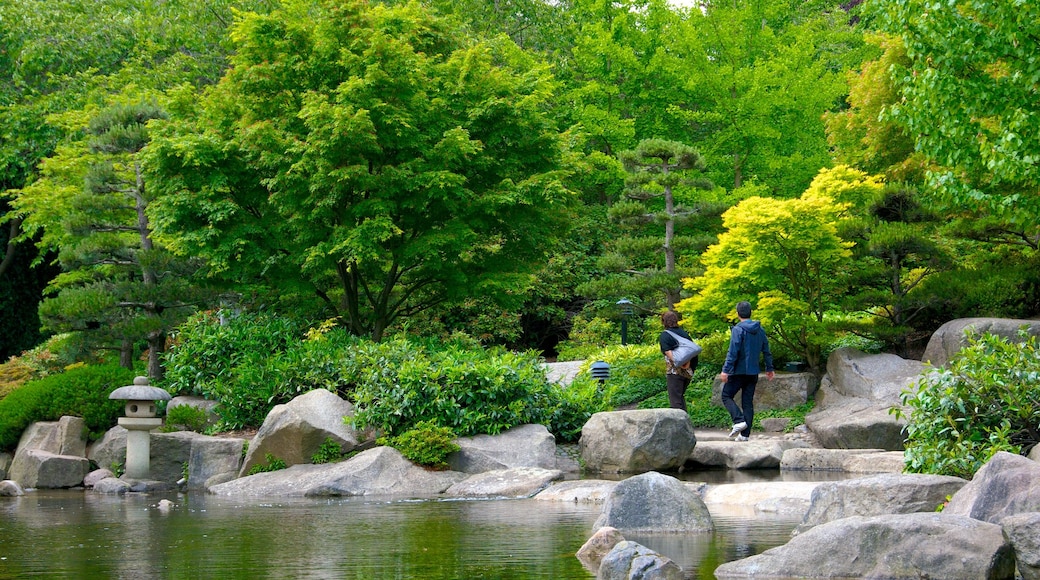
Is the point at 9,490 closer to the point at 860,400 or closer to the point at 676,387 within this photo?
the point at 676,387

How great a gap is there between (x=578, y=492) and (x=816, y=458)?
377cm

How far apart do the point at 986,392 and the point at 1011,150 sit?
4169 mm

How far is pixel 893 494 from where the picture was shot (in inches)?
272

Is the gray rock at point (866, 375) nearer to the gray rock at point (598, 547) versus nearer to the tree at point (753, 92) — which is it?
the gray rock at point (598, 547)

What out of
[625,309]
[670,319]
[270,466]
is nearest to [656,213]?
[625,309]

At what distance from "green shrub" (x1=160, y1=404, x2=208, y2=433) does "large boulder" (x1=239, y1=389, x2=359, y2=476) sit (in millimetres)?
2162

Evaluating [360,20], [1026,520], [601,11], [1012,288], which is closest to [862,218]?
[1012,288]

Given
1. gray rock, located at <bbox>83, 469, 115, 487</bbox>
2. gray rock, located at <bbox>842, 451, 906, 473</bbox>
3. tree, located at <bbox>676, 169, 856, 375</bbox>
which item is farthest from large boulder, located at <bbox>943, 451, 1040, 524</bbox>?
gray rock, located at <bbox>83, 469, 115, 487</bbox>

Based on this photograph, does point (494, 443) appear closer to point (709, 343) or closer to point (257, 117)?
point (709, 343)

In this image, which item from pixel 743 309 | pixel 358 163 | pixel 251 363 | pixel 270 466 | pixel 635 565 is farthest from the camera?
pixel 358 163

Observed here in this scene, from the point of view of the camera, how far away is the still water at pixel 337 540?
19.7ft

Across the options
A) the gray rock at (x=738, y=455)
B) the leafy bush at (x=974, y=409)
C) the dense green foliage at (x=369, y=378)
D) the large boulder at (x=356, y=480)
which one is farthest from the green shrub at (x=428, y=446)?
the leafy bush at (x=974, y=409)

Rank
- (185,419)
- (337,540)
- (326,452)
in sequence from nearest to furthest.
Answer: (337,540)
(326,452)
(185,419)

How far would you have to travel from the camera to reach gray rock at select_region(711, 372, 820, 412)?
16.5 meters
